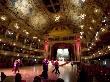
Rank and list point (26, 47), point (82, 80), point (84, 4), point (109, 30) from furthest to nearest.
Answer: point (26, 47) < point (84, 4) < point (109, 30) < point (82, 80)

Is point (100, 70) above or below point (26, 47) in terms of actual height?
below

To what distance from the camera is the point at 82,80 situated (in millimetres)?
6895

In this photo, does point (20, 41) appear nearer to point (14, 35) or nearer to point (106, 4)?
point (14, 35)

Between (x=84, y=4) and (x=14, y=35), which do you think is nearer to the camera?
(x=84, y=4)

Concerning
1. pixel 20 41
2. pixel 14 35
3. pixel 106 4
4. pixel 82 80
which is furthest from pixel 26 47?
pixel 82 80

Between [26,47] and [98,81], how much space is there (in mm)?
35918

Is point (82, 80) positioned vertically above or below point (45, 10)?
below

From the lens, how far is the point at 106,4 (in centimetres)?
2245

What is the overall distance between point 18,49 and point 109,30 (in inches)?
1080

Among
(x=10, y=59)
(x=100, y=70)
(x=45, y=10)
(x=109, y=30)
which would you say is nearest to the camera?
(x=100, y=70)

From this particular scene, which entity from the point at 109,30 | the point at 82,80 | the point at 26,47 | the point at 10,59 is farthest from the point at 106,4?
the point at 26,47

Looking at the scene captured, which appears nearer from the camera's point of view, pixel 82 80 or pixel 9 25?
pixel 82 80

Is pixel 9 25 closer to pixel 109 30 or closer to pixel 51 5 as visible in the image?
pixel 51 5

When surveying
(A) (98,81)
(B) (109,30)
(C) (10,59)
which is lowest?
(A) (98,81)
